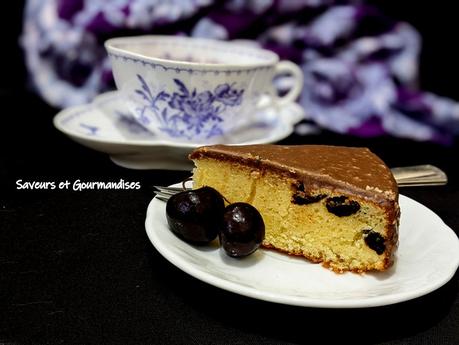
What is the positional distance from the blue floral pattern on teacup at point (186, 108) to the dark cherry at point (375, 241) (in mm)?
558

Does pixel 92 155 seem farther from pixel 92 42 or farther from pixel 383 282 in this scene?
pixel 383 282

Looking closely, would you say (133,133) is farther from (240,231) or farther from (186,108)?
(240,231)

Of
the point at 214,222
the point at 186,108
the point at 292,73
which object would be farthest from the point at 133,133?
the point at 214,222

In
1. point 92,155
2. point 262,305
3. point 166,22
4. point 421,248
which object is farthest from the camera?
point 166,22

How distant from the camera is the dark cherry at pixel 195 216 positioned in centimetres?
90

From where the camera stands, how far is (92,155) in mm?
1423

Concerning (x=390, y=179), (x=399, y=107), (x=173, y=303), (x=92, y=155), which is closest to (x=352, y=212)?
(x=390, y=179)

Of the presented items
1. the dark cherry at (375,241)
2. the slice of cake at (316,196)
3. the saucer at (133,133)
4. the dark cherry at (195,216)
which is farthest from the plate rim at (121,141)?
the dark cherry at (375,241)

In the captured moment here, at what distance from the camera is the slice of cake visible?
90 cm

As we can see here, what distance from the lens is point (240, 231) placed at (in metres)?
0.87

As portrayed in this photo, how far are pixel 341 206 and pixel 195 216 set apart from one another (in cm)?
24

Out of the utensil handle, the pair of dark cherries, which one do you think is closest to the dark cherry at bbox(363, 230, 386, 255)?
the pair of dark cherries

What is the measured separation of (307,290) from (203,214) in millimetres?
201

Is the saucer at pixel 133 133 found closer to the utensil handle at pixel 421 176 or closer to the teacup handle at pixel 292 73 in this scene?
the teacup handle at pixel 292 73
